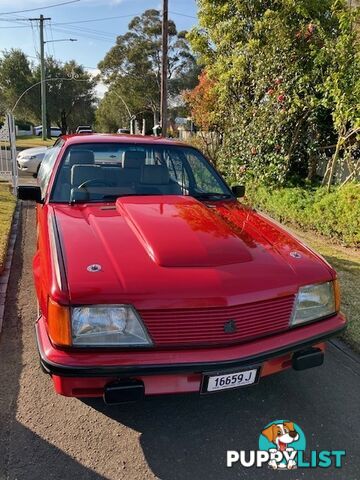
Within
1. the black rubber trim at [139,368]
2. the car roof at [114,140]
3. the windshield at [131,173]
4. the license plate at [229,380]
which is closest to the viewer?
the black rubber trim at [139,368]

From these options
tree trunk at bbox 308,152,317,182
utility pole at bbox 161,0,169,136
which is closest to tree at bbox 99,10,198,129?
utility pole at bbox 161,0,169,136

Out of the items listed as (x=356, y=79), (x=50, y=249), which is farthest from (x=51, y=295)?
(x=356, y=79)

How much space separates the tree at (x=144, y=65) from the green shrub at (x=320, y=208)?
35.3 m

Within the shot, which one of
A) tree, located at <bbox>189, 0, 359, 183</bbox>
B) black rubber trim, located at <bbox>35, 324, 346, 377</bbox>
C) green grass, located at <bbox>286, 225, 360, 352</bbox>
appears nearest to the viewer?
black rubber trim, located at <bbox>35, 324, 346, 377</bbox>

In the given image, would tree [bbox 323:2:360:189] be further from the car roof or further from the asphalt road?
the asphalt road

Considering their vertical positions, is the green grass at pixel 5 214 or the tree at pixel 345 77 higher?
the tree at pixel 345 77

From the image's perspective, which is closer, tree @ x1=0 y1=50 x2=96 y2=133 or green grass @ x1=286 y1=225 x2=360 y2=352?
green grass @ x1=286 y1=225 x2=360 y2=352

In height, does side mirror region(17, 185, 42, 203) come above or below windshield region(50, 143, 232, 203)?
below

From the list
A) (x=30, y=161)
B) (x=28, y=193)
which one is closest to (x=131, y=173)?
(x=28, y=193)

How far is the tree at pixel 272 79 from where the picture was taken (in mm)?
7336

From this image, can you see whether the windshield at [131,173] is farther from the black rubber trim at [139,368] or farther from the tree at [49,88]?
the tree at [49,88]

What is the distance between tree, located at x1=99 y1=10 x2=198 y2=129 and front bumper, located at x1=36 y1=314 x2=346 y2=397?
1614 inches

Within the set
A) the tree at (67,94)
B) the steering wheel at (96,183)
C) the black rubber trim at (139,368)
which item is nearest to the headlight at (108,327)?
the black rubber trim at (139,368)

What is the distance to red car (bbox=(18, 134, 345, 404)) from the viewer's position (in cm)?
206
